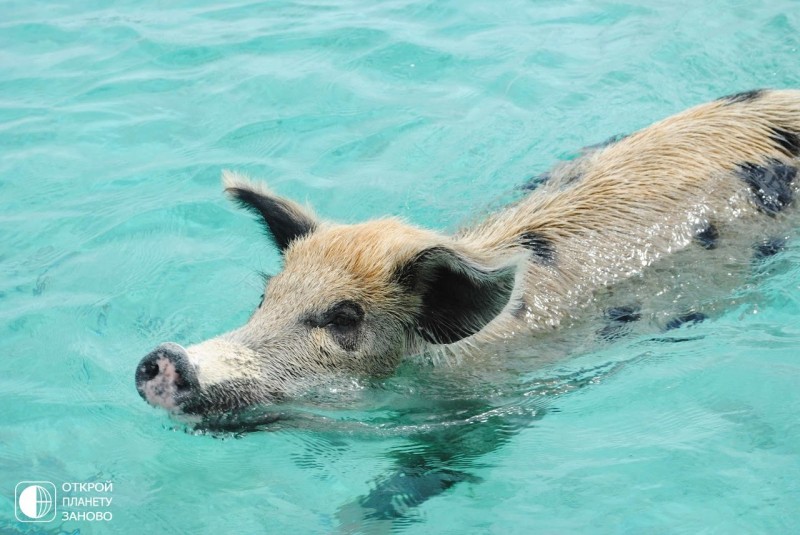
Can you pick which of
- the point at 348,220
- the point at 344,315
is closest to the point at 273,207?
the point at 344,315

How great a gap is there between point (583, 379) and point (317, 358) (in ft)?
5.35

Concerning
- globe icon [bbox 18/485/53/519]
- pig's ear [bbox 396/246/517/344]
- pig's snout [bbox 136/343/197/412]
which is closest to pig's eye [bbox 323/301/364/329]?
pig's ear [bbox 396/246/517/344]

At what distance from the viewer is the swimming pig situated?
18.3ft

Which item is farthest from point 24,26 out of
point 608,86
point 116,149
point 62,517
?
point 62,517

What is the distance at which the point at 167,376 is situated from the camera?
512 centimetres

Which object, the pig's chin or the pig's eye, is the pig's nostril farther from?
the pig's eye

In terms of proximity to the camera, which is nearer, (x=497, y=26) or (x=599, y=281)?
(x=599, y=281)

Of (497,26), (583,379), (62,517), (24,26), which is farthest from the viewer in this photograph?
(24,26)

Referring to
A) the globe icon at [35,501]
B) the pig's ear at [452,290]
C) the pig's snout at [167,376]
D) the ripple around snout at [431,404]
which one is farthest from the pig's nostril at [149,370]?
the pig's ear at [452,290]

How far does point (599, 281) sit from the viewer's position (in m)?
6.32

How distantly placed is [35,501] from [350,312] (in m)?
2.03

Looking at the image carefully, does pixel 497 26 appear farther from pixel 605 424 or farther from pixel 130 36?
pixel 605 424

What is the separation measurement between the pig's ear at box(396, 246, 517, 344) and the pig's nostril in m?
1.50

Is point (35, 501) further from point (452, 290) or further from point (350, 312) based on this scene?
point (452, 290)
